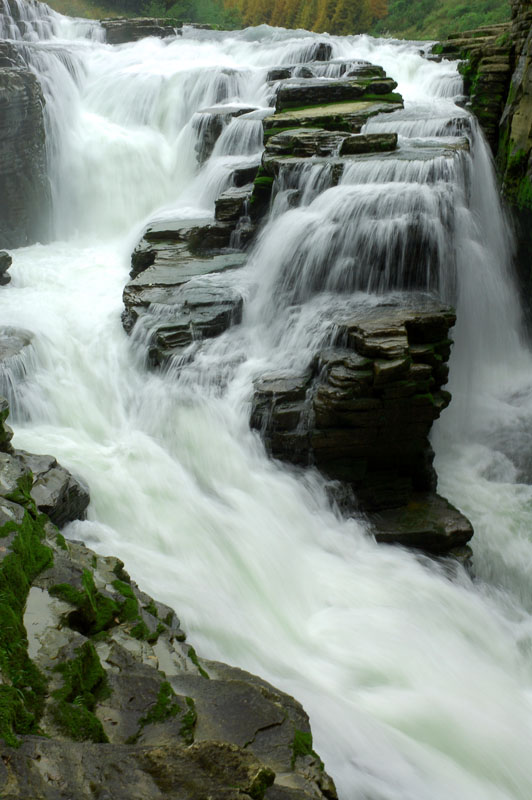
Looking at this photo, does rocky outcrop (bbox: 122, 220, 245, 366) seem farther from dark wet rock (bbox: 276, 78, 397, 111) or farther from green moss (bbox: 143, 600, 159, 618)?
green moss (bbox: 143, 600, 159, 618)

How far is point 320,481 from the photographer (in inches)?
→ 305

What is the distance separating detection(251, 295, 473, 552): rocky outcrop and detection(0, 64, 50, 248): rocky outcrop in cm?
955

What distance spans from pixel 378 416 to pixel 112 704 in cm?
486

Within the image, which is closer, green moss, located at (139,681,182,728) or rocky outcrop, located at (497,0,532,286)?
green moss, located at (139,681,182,728)

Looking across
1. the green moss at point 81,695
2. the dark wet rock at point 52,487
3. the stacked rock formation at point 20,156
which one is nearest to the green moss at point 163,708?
the green moss at point 81,695

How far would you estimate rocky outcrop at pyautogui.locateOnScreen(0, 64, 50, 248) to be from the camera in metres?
14.6

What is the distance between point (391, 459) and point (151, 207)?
1029 centimetres

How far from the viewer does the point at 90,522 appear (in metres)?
6.39

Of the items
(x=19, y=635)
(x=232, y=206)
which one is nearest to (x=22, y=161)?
(x=232, y=206)

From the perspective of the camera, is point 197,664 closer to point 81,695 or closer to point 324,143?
point 81,695

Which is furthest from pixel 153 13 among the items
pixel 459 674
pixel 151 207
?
pixel 459 674

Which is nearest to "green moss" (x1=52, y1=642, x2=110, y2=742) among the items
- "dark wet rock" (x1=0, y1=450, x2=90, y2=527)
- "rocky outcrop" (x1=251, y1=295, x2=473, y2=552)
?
"dark wet rock" (x1=0, y1=450, x2=90, y2=527)

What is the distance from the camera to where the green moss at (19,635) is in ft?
9.02

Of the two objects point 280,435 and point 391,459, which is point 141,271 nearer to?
point 280,435
